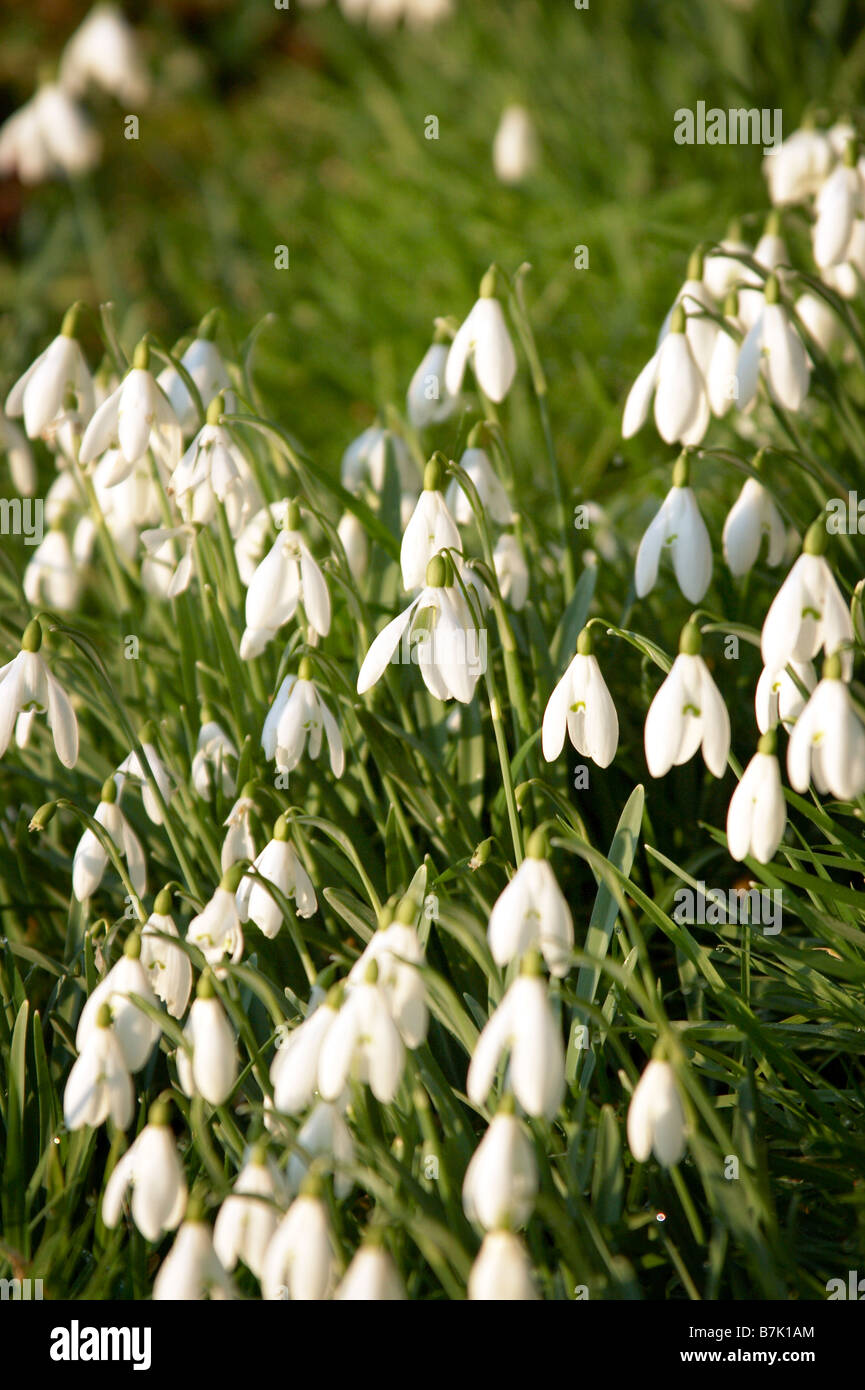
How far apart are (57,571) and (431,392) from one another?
2.75ft

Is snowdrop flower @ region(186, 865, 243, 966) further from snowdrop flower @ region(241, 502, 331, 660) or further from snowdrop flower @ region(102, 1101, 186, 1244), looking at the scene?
snowdrop flower @ region(241, 502, 331, 660)

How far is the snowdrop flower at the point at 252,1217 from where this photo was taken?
47.9 inches

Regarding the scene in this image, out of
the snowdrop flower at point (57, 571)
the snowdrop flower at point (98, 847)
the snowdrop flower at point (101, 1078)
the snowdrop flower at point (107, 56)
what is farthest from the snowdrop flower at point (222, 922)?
the snowdrop flower at point (107, 56)

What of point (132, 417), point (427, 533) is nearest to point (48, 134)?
Answer: point (132, 417)

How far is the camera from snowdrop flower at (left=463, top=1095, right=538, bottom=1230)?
112 centimetres

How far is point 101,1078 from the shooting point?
4.41 ft

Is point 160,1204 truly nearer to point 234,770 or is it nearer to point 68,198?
point 234,770

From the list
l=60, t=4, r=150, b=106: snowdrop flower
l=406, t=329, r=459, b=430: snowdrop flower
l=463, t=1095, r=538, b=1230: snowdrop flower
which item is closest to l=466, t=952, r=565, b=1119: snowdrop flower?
l=463, t=1095, r=538, b=1230: snowdrop flower

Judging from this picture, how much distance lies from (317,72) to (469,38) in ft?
4.17

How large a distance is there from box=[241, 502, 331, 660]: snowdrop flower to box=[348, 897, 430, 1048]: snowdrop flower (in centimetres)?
50

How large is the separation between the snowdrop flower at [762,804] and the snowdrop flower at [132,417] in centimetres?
96

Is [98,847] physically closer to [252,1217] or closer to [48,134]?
[252,1217]

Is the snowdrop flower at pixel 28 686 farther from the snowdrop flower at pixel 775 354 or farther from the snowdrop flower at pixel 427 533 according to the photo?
the snowdrop flower at pixel 775 354

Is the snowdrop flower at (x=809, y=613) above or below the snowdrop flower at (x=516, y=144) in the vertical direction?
below
